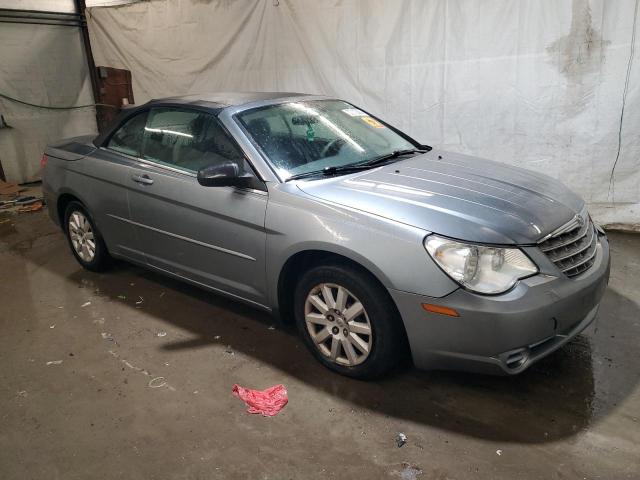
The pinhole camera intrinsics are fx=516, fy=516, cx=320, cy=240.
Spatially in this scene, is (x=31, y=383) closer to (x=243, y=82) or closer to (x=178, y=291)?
(x=178, y=291)

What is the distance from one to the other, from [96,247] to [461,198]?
2858mm

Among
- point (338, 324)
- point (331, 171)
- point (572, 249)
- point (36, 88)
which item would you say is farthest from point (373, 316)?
point (36, 88)

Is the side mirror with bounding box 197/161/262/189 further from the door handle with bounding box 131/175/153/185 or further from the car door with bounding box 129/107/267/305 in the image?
the door handle with bounding box 131/175/153/185

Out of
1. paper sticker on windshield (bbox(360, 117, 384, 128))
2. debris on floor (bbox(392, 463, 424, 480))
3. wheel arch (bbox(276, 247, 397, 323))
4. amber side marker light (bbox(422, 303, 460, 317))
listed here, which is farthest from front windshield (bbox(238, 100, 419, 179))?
debris on floor (bbox(392, 463, 424, 480))

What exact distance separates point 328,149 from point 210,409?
1.55 meters

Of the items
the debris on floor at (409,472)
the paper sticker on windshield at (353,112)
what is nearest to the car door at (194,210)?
the paper sticker on windshield at (353,112)

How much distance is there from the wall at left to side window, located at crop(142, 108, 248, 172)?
211 inches

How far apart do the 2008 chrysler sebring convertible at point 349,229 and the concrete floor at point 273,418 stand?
28 cm

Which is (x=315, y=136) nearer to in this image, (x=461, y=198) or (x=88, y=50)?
(x=461, y=198)

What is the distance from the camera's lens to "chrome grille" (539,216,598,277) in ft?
7.50

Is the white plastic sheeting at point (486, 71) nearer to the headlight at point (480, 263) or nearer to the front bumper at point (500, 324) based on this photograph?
the front bumper at point (500, 324)

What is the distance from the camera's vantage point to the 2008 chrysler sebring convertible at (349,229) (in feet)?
7.15

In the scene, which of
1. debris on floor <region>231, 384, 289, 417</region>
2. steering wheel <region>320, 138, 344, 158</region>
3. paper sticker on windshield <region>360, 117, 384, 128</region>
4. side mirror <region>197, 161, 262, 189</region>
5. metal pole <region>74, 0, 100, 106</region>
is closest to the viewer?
debris on floor <region>231, 384, 289, 417</region>

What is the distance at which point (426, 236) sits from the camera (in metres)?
2.21
